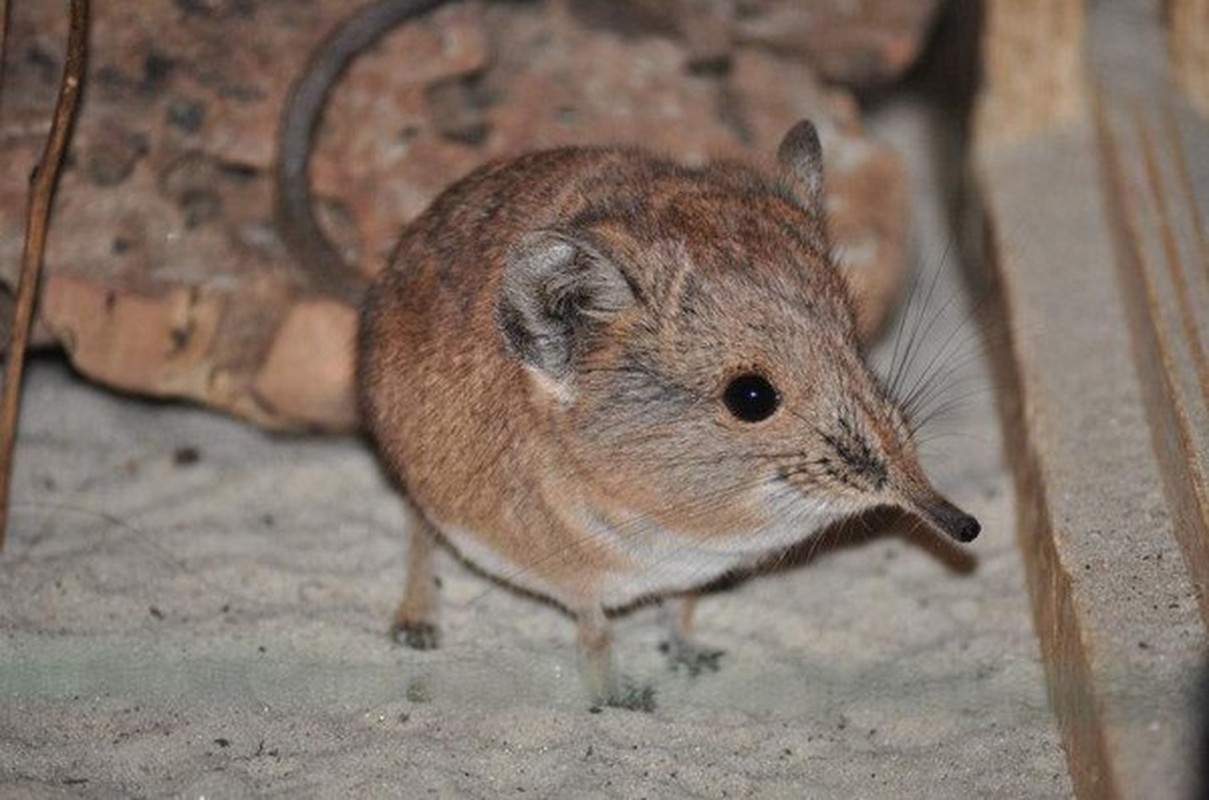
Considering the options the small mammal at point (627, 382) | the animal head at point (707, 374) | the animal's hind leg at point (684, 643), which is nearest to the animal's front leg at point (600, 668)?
the small mammal at point (627, 382)

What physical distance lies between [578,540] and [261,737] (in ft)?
3.42

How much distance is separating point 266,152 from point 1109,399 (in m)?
2.98

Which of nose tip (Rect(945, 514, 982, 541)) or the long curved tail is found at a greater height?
the long curved tail

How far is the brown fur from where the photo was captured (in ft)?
14.9

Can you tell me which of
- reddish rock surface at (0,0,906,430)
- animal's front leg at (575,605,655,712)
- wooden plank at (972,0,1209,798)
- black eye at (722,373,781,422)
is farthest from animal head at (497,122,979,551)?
reddish rock surface at (0,0,906,430)

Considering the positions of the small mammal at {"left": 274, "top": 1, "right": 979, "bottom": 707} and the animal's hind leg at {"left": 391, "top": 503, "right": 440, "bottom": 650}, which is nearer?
the small mammal at {"left": 274, "top": 1, "right": 979, "bottom": 707}

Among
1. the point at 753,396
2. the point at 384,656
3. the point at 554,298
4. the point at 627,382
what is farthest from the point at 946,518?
the point at 384,656

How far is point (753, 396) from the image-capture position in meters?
4.54

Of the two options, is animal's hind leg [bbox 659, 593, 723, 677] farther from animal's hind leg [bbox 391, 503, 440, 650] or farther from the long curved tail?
the long curved tail

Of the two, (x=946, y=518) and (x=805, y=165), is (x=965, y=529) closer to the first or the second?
(x=946, y=518)

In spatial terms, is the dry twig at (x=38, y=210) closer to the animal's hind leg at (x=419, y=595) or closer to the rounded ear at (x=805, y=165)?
the animal's hind leg at (x=419, y=595)

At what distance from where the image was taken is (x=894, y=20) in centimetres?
723

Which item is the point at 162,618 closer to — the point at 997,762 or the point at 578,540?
the point at 578,540

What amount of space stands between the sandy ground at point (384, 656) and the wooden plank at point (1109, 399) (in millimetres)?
280
